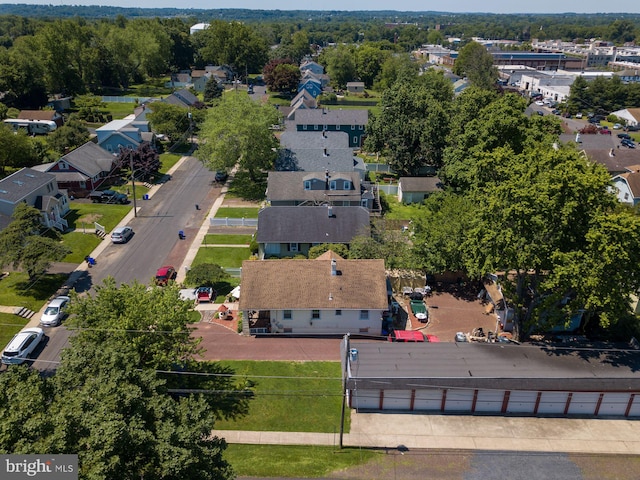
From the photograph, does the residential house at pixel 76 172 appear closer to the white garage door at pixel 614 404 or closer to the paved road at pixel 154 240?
the paved road at pixel 154 240

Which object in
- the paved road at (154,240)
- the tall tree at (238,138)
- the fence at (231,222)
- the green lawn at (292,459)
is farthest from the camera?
the tall tree at (238,138)

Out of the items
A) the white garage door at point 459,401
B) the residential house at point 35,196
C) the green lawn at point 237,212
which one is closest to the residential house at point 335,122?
the green lawn at point 237,212

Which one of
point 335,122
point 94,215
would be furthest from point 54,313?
point 335,122

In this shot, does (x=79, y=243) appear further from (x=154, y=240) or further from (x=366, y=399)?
(x=366, y=399)

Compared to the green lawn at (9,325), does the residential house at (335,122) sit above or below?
above

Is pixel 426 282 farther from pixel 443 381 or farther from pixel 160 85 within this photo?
pixel 160 85

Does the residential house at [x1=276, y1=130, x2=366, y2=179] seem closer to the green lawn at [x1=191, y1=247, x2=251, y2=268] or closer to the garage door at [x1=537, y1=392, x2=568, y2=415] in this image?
the green lawn at [x1=191, y1=247, x2=251, y2=268]

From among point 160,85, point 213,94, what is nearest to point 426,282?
point 213,94
